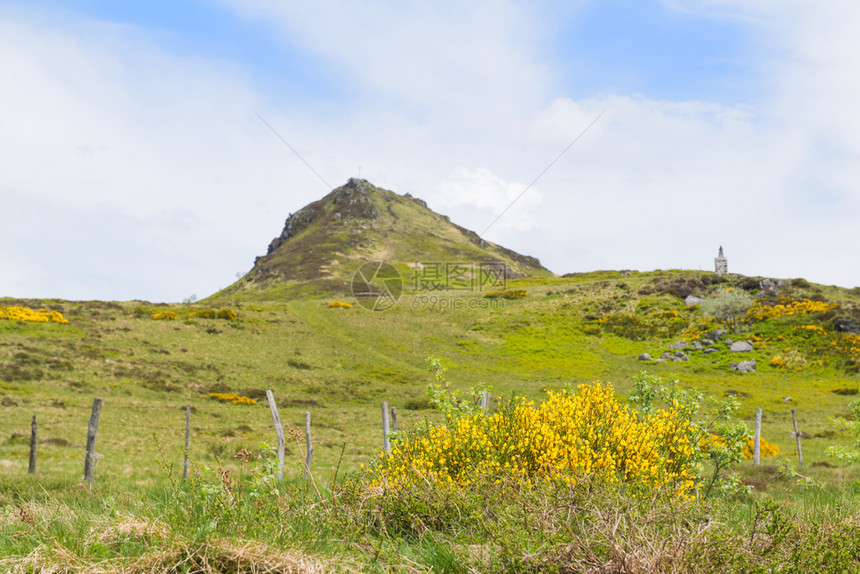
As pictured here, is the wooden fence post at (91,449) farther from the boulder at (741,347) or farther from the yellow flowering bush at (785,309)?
the yellow flowering bush at (785,309)

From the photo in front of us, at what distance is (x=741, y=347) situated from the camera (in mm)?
47719

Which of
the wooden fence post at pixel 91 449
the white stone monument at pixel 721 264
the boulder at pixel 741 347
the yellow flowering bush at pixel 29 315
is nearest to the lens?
the wooden fence post at pixel 91 449

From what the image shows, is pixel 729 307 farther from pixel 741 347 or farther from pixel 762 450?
pixel 762 450

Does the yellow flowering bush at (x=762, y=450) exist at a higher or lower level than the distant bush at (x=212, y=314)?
lower

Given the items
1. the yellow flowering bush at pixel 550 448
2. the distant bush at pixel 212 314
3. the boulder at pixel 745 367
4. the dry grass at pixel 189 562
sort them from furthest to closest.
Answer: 1. the distant bush at pixel 212 314
2. the boulder at pixel 745 367
3. the yellow flowering bush at pixel 550 448
4. the dry grass at pixel 189 562

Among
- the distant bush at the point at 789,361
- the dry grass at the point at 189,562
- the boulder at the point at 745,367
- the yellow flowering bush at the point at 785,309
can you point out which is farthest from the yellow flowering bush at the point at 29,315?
the yellow flowering bush at the point at 785,309

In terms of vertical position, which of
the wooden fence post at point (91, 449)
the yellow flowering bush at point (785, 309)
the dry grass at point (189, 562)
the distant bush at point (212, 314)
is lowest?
the wooden fence post at point (91, 449)

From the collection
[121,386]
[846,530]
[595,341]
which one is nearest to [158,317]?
[121,386]

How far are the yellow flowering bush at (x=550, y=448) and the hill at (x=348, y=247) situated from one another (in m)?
99.8

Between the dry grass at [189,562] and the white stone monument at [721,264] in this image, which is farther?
the white stone monument at [721,264]

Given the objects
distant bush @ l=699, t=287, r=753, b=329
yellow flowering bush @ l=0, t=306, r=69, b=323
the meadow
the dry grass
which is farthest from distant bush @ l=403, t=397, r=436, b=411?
distant bush @ l=699, t=287, r=753, b=329

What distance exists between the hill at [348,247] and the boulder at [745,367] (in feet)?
248

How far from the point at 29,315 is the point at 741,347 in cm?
6413

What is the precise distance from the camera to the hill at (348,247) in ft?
410
